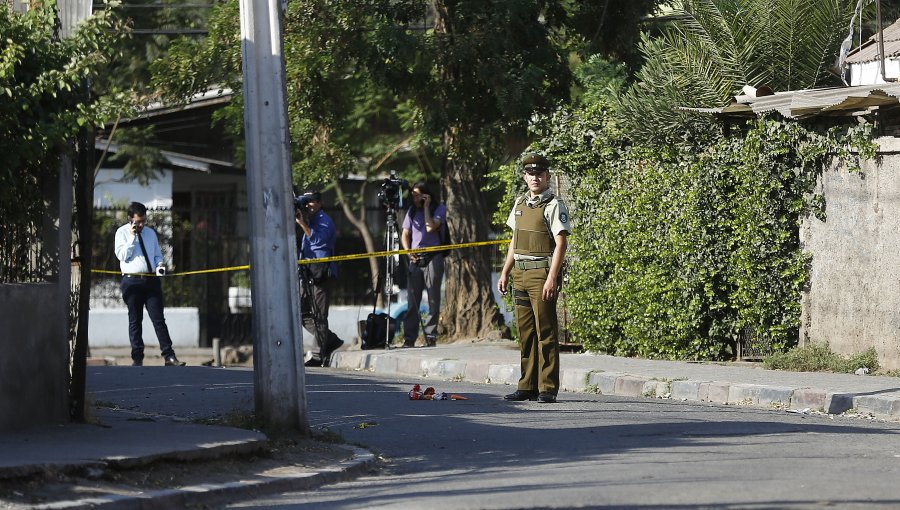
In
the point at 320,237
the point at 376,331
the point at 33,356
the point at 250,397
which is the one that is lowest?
the point at 250,397

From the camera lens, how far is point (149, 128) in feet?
93.2

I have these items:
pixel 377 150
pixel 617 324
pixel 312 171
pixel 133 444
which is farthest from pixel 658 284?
pixel 377 150

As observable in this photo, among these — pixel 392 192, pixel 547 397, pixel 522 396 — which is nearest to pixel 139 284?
pixel 392 192

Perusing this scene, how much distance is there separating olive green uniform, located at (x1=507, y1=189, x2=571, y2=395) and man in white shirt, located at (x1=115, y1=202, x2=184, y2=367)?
6.51 metres

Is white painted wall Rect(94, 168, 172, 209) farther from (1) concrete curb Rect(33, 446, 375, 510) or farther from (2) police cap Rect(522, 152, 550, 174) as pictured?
(1) concrete curb Rect(33, 446, 375, 510)

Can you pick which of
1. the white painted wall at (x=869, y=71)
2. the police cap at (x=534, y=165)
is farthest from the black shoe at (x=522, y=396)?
the white painted wall at (x=869, y=71)

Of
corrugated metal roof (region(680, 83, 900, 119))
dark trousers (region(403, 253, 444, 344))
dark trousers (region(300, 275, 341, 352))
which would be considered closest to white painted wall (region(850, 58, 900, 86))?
corrugated metal roof (region(680, 83, 900, 119))

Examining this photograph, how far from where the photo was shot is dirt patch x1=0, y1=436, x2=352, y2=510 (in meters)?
7.01

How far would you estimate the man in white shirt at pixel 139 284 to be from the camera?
17188 mm

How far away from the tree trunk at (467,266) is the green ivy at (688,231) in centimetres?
233

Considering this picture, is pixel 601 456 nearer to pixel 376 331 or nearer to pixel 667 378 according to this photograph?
pixel 667 378

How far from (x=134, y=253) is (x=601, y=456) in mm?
10193

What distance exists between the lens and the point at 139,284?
Answer: 1719cm

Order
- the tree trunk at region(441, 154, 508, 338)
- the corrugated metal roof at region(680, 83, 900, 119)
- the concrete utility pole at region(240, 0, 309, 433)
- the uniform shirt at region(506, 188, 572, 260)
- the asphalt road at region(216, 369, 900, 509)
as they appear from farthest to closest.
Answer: the tree trunk at region(441, 154, 508, 338) < the corrugated metal roof at region(680, 83, 900, 119) < the uniform shirt at region(506, 188, 572, 260) < the concrete utility pole at region(240, 0, 309, 433) < the asphalt road at region(216, 369, 900, 509)
